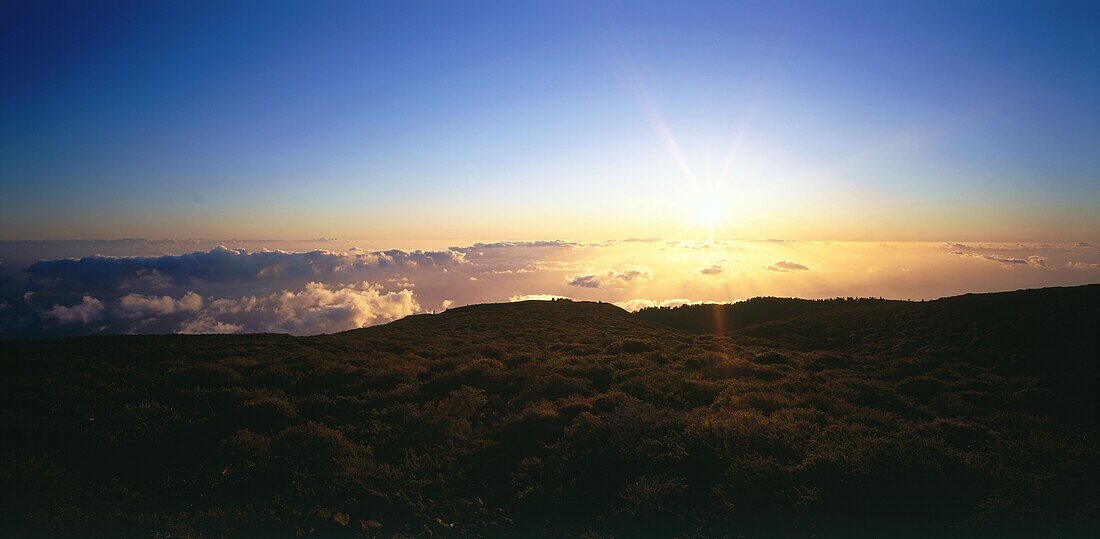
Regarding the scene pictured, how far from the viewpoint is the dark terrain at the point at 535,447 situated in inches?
327

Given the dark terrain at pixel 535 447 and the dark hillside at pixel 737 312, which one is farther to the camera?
the dark hillside at pixel 737 312

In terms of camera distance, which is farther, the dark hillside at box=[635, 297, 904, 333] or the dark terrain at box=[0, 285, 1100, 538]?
the dark hillside at box=[635, 297, 904, 333]

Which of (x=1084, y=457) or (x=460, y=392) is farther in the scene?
(x=460, y=392)

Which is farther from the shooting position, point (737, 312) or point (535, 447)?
point (737, 312)

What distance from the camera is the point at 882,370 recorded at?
22.2 m

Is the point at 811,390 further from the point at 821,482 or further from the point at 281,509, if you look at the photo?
the point at 281,509

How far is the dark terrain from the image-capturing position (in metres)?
8.30

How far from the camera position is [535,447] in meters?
11.9

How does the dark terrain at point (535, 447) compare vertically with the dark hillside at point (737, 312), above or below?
above

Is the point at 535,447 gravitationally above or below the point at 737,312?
Result: above

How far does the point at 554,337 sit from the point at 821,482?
2391 cm

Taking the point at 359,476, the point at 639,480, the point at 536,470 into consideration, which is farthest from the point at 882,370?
the point at 359,476

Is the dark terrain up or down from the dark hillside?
up

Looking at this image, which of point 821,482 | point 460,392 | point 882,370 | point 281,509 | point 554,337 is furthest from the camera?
point 554,337
